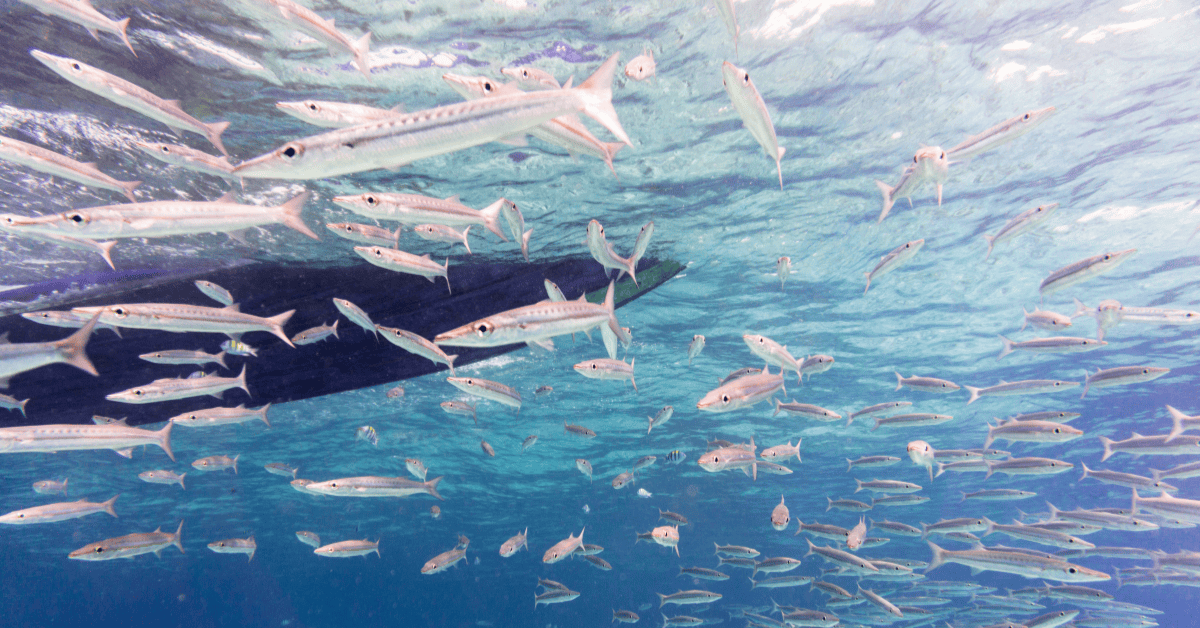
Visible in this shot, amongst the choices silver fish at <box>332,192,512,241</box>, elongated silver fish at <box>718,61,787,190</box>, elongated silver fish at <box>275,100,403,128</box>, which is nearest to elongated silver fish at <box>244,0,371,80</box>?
elongated silver fish at <box>275,100,403,128</box>

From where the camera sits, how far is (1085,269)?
18.8 feet

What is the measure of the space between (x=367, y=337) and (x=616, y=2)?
7.67 metres

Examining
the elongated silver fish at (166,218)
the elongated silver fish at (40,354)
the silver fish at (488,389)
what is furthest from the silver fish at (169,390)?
the silver fish at (488,389)

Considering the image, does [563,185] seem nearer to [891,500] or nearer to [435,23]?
[435,23]

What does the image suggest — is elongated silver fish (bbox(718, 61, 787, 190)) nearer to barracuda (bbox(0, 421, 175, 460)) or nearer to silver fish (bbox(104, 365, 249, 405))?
barracuda (bbox(0, 421, 175, 460))

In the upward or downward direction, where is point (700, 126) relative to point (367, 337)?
upward

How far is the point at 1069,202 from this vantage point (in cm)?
998

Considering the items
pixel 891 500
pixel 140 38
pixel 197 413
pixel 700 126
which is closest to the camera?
pixel 140 38

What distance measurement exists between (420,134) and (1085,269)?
7673 millimetres

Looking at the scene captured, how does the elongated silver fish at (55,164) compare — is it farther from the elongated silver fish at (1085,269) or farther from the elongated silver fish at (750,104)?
the elongated silver fish at (1085,269)

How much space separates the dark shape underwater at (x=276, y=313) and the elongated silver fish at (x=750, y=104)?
19.3ft

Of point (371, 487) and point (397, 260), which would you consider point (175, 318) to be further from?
point (371, 487)

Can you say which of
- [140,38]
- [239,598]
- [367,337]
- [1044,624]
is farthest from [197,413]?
[239,598]

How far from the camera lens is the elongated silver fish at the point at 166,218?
3262 millimetres
